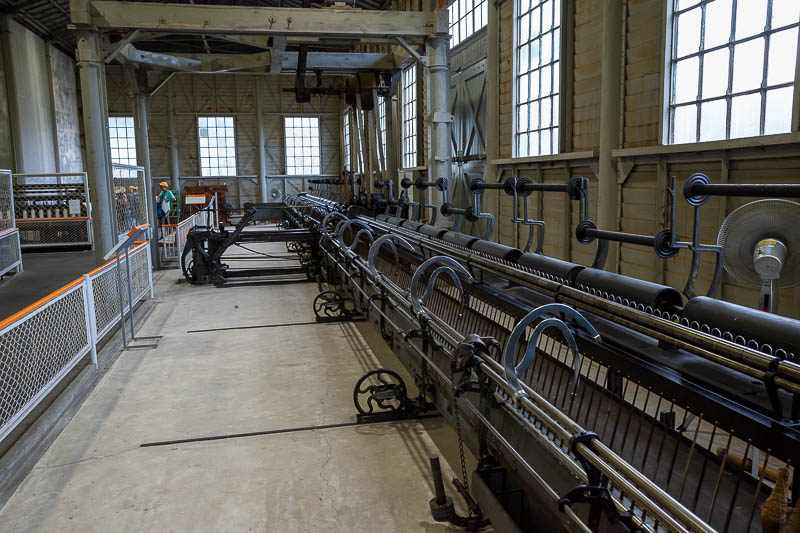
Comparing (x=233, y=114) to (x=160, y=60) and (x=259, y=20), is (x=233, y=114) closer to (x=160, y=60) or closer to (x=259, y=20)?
(x=160, y=60)

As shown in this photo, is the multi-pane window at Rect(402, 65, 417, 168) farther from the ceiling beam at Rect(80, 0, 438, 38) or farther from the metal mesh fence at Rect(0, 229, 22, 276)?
the metal mesh fence at Rect(0, 229, 22, 276)

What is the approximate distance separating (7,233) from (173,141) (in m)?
13.7

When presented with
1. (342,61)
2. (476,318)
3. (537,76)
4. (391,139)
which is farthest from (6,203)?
(476,318)

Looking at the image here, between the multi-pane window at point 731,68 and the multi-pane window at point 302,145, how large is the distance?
20.0 m

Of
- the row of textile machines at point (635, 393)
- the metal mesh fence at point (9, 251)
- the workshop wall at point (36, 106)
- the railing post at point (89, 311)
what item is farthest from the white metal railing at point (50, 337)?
the workshop wall at point (36, 106)

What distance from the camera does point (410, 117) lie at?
14109mm

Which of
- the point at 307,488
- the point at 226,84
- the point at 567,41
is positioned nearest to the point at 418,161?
the point at 567,41

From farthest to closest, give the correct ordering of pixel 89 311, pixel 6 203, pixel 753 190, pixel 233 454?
pixel 6 203, pixel 89 311, pixel 233 454, pixel 753 190

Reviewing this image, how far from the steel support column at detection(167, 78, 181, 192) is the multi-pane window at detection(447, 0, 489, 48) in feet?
48.4

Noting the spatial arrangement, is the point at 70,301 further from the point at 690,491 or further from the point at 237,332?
the point at 690,491

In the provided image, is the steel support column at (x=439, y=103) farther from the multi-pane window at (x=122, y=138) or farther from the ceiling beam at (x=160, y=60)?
the multi-pane window at (x=122, y=138)

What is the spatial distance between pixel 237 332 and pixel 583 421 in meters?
4.76

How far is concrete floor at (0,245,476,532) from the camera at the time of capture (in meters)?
2.99

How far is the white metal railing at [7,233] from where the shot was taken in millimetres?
9742
